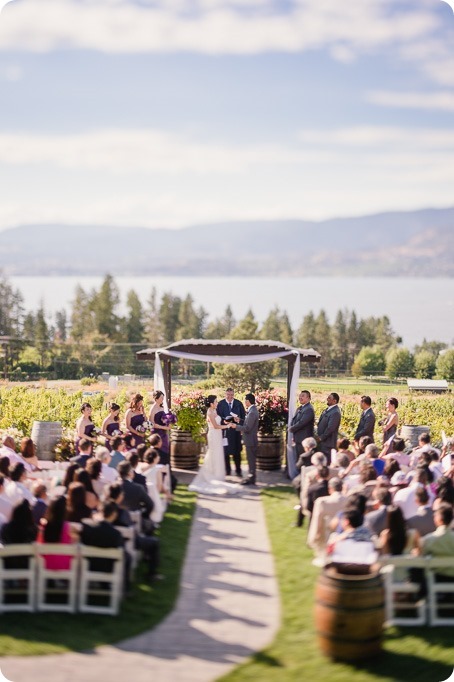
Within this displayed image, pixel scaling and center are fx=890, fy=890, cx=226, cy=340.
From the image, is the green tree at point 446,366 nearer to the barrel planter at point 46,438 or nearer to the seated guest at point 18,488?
the barrel planter at point 46,438

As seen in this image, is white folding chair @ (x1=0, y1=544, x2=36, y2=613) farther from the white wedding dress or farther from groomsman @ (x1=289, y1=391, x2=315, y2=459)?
groomsman @ (x1=289, y1=391, x2=315, y2=459)

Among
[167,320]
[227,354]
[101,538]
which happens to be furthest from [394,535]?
[167,320]

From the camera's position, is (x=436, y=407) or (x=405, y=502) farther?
(x=436, y=407)

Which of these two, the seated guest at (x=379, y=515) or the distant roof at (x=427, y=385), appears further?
the distant roof at (x=427, y=385)

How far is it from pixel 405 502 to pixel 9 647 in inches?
179

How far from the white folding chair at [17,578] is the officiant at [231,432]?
709 centimetres

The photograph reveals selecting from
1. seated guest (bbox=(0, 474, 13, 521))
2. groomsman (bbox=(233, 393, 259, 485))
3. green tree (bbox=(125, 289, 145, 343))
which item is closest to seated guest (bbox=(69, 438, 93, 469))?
seated guest (bbox=(0, 474, 13, 521))

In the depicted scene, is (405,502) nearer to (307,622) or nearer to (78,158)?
(307,622)

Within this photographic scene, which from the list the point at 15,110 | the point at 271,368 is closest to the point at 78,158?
the point at 15,110

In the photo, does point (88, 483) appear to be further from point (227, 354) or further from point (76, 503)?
point (227, 354)

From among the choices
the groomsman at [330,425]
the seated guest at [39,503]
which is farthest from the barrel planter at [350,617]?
the groomsman at [330,425]

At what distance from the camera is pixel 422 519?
8.93m

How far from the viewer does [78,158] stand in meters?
150

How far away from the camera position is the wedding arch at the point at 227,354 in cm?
1622
